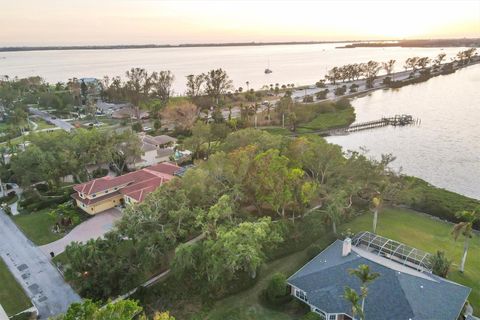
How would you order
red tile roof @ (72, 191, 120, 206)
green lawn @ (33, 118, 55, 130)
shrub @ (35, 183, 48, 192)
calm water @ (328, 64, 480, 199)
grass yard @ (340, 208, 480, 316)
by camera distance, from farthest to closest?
green lawn @ (33, 118, 55, 130)
calm water @ (328, 64, 480, 199)
shrub @ (35, 183, 48, 192)
red tile roof @ (72, 191, 120, 206)
grass yard @ (340, 208, 480, 316)

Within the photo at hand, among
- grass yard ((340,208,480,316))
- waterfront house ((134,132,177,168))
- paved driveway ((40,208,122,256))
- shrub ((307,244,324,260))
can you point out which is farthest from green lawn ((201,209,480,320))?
waterfront house ((134,132,177,168))

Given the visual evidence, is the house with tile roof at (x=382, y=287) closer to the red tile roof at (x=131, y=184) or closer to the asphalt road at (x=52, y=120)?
the red tile roof at (x=131, y=184)

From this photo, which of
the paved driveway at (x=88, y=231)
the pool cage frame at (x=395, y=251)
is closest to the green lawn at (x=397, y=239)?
the pool cage frame at (x=395, y=251)

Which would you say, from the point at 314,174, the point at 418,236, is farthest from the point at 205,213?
the point at 418,236

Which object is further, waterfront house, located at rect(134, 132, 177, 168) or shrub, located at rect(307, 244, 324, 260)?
waterfront house, located at rect(134, 132, 177, 168)

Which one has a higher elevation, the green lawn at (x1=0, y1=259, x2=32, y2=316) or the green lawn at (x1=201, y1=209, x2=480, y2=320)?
the green lawn at (x1=201, y1=209, x2=480, y2=320)

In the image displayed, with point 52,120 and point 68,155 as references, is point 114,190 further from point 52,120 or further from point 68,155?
point 52,120

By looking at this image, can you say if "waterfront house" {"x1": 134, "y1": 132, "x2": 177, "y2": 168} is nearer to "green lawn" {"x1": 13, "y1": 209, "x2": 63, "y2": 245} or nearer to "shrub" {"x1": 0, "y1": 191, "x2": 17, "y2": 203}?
"green lawn" {"x1": 13, "y1": 209, "x2": 63, "y2": 245}
